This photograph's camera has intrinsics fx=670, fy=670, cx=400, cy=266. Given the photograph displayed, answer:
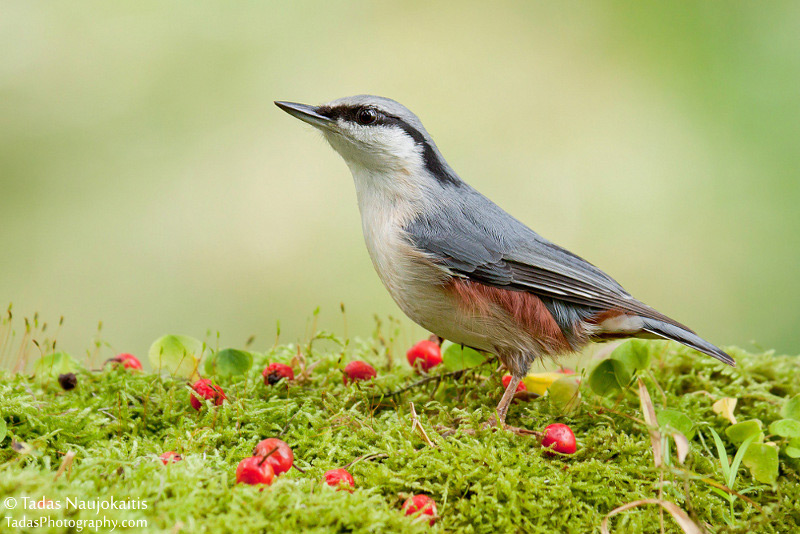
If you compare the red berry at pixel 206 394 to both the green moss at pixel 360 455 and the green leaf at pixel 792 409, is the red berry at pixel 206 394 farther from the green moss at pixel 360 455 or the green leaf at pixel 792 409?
the green leaf at pixel 792 409

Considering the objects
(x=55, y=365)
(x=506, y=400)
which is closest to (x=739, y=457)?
(x=506, y=400)

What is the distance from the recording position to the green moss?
1.96m

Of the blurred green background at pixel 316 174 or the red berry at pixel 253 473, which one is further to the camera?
the blurred green background at pixel 316 174

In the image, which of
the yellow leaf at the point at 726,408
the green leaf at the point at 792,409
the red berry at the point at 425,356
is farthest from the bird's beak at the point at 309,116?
the green leaf at the point at 792,409

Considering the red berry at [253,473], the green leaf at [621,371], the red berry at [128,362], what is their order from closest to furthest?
1. the red berry at [253,473]
2. the green leaf at [621,371]
3. the red berry at [128,362]

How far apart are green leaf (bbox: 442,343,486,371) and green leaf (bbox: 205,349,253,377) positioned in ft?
3.23

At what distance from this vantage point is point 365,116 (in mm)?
3648

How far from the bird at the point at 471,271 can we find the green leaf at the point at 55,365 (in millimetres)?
1582

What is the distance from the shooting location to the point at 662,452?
7.82 feet

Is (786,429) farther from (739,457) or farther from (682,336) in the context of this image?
(682,336)

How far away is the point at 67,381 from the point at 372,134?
75.9 inches

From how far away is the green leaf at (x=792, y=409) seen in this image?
2.94 meters

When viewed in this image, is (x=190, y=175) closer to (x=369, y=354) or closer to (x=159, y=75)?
(x=159, y=75)

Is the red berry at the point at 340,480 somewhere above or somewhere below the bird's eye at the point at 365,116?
below
